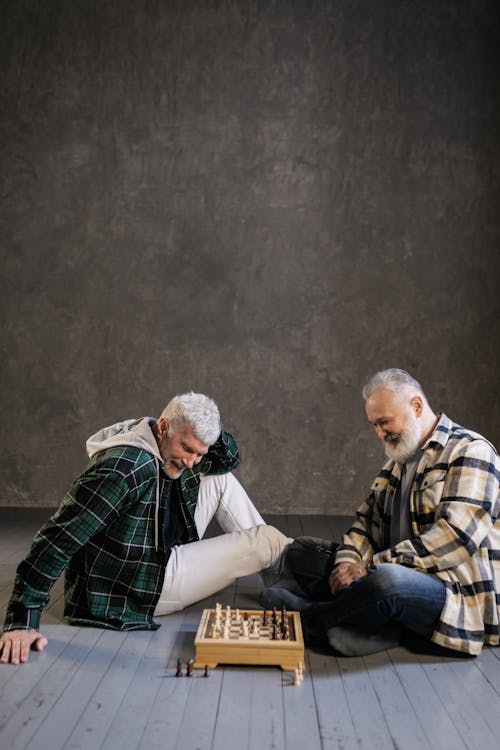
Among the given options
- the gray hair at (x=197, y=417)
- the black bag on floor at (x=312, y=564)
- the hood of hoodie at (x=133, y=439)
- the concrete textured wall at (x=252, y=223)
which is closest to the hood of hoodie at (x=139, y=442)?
the hood of hoodie at (x=133, y=439)

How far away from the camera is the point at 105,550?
3027mm

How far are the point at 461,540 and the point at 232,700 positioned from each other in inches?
36.9

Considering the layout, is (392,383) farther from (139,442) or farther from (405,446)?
(139,442)

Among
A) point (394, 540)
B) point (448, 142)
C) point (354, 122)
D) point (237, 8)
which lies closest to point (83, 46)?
point (237, 8)

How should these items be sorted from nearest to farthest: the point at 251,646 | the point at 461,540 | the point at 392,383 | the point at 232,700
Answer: the point at 232,700 < the point at 251,646 < the point at 461,540 < the point at 392,383

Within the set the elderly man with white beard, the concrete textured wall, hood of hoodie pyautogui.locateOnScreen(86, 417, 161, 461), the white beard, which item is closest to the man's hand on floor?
hood of hoodie pyautogui.locateOnScreen(86, 417, 161, 461)

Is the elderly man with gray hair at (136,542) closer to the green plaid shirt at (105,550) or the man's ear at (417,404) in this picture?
the green plaid shirt at (105,550)

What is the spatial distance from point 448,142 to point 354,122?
28.8 inches

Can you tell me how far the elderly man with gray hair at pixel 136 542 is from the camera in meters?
2.75

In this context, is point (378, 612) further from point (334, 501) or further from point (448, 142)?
point (448, 142)

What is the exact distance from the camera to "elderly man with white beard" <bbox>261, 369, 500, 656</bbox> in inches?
107

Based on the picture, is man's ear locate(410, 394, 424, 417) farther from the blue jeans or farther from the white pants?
the white pants

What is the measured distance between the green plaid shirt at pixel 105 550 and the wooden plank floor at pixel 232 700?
0.38ft

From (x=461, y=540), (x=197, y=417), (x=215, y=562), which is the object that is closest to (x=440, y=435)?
(x=461, y=540)
